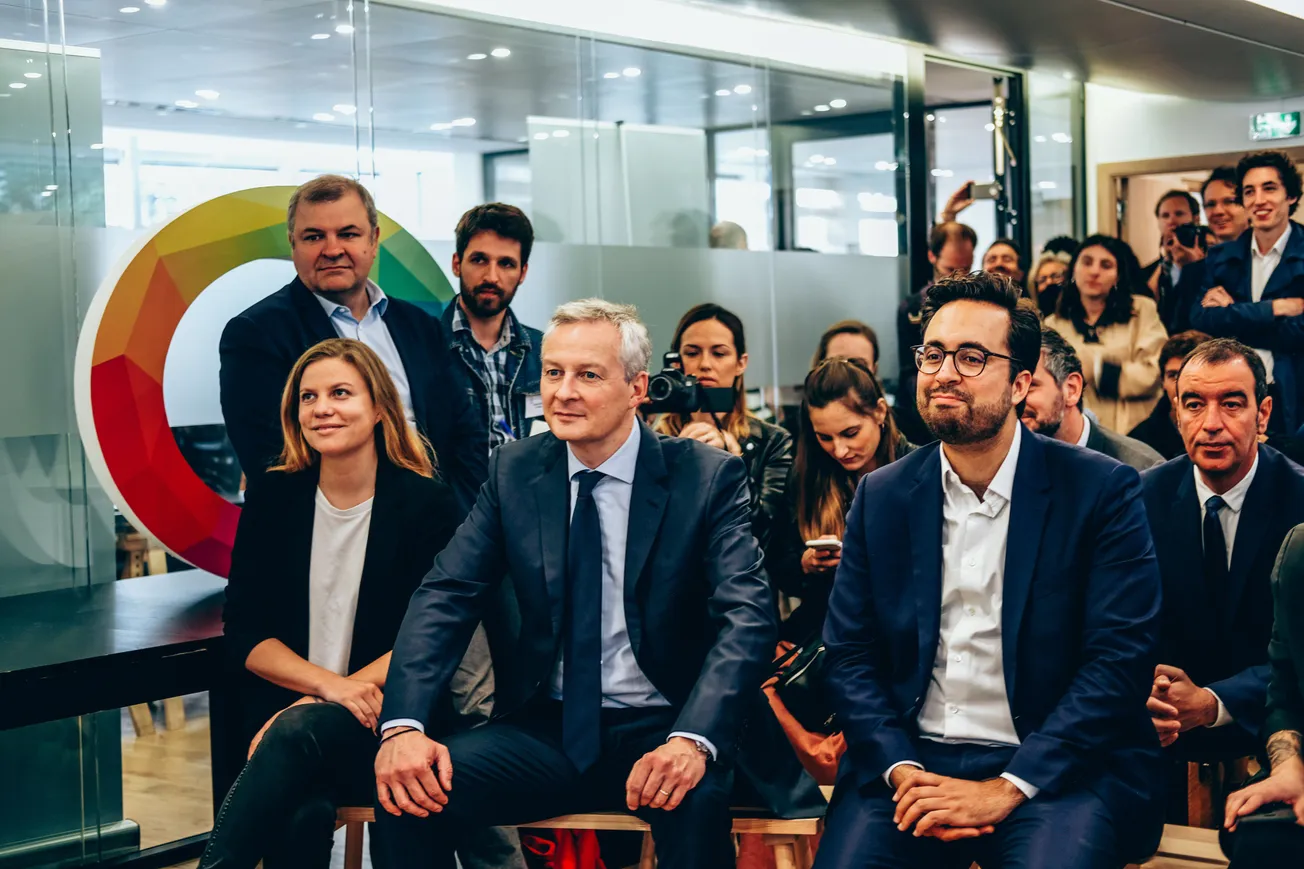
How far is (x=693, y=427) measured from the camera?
382 centimetres

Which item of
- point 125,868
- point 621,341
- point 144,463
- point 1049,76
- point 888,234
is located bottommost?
point 125,868

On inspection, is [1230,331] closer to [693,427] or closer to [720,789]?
[693,427]

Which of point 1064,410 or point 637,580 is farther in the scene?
point 1064,410

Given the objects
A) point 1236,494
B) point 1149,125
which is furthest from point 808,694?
point 1149,125

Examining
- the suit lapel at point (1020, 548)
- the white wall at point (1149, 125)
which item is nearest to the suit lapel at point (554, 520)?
the suit lapel at point (1020, 548)

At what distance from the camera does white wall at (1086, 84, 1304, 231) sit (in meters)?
9.16

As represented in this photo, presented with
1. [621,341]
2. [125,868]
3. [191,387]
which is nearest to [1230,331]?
[621,341]

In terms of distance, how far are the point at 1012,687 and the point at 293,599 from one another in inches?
59.9

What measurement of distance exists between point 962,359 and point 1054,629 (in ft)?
1.64

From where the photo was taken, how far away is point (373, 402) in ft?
10.1

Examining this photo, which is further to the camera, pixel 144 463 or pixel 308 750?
pixel 144 463

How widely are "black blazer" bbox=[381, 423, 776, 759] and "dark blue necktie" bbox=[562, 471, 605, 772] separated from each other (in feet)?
0.09

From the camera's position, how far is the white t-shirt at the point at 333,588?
300 cm

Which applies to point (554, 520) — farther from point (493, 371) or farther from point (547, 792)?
point (493, 371)
